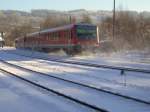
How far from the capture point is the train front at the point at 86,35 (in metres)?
45.4

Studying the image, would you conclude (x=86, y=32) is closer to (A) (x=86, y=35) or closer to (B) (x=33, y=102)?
(A) (x=86, y=35)

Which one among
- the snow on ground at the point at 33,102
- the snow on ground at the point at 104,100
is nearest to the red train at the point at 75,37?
the snow on ground at the point at 104,100

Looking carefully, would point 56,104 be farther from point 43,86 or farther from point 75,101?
point 43,86

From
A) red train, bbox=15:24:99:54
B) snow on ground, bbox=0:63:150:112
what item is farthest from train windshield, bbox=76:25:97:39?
snow on ground, bbox=0:63:150:112

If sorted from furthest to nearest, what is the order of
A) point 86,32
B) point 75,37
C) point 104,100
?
point 86,32
point 75,37
point 104,100

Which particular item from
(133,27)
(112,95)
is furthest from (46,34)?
(112,95)

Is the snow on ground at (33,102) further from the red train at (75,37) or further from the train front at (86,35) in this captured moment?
the train front at (86,35)

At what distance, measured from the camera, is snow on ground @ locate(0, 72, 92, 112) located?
35.3 ft

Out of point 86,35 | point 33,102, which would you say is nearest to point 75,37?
point 86,35

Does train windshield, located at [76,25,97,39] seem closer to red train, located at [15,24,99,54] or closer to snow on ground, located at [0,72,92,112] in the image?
red train, located at [15,24,99,54]

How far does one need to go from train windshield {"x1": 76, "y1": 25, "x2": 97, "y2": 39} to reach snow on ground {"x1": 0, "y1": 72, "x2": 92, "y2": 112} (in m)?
29.9

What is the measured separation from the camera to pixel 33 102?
12.1 m

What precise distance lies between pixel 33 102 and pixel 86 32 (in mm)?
34350

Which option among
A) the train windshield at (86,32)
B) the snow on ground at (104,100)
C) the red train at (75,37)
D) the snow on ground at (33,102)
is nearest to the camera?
the snow on ground at (104,100)
